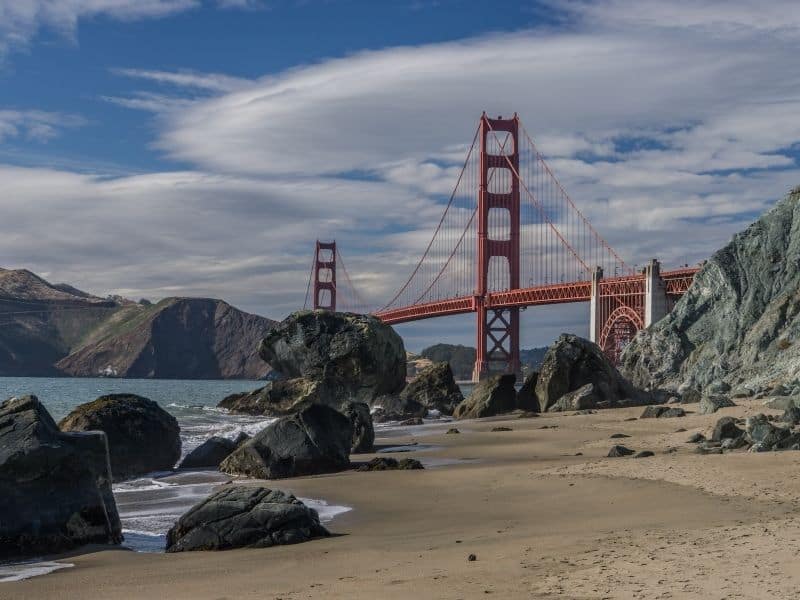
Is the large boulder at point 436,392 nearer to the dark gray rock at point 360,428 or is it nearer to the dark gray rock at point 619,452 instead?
the dark gray rock at point 360,428

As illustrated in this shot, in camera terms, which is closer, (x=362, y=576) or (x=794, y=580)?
(x=794, y=580)

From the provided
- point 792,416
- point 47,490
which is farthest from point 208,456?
point 792,416

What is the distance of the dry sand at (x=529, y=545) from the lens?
6.65 m

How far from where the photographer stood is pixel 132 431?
A: 18.5 metres

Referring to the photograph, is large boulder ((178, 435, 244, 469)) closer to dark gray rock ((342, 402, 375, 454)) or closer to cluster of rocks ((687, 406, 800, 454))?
dark gray rock ((342, 402, 375, 454))

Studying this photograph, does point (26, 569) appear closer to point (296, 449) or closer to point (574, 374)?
point (296, 449)

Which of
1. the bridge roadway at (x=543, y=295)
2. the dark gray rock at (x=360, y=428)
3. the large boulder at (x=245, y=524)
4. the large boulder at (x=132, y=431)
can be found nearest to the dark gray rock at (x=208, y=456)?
the large boulder at (x=132, y=431)

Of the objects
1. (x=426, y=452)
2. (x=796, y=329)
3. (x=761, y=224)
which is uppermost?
(x=761, y=224)

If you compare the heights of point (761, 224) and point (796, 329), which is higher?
point (761, 224)

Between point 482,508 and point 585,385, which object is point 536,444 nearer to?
point 482,508

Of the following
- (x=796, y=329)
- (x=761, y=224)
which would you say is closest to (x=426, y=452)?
(x=796, y=329)

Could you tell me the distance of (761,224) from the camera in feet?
134

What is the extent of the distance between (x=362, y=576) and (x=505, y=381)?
2801 cm

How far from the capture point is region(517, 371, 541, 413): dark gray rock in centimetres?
3409
